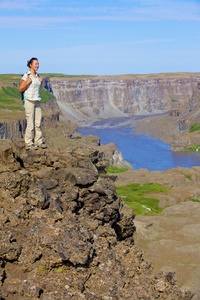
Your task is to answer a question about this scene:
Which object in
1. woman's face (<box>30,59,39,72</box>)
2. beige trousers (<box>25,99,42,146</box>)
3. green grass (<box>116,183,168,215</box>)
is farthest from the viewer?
green grass (<box>116,183,168,215</box>)

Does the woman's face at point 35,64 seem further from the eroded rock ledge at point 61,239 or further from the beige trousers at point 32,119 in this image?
the eroded rock ledge at point 61,239

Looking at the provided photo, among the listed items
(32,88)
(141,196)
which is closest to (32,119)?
(32,88)

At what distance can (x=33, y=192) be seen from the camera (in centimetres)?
1870

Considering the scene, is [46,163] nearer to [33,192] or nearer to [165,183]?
[33,192]

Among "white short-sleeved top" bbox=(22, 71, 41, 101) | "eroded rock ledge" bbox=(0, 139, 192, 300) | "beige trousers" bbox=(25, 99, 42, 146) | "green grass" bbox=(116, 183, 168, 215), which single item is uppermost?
"white short-sleeved top" bbox=(22, 71, 41, 101)

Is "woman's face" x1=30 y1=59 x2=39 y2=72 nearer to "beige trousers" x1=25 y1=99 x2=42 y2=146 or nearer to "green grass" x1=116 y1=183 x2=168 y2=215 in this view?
"beige trousers" x1=25 y1=99 x2=42 y2=146

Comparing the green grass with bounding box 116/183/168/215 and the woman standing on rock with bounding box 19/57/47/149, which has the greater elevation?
the woman standing on rock with bounding box 19/57/47/149

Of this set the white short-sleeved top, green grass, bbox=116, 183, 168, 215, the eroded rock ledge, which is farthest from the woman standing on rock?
green grass, bbox=116, 183, 168, 215

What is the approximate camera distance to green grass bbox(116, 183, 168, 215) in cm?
6039

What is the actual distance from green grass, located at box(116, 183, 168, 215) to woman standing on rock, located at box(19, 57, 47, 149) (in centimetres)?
3545

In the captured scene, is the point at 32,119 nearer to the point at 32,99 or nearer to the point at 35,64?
the point at 32,99

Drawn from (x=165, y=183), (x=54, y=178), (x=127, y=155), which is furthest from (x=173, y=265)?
(x=127, y=155)

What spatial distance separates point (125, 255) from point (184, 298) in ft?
11.7

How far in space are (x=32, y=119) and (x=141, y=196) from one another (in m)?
55.8
